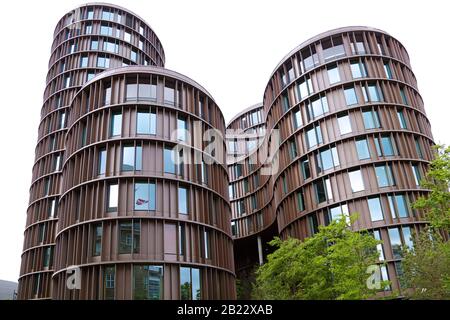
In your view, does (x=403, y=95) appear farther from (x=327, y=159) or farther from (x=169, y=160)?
(x=169, y=160)

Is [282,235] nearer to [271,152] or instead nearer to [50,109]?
[271,152]

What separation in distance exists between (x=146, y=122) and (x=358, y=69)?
70.0ft

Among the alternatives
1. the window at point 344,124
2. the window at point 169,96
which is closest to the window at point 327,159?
the window at point 344,124

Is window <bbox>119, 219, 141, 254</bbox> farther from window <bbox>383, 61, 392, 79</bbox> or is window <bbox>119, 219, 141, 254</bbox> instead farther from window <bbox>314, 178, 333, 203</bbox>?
window <bbox>383, 61, 392, 79</bbox>

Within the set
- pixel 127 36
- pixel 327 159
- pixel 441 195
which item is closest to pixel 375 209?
pixel 327 159

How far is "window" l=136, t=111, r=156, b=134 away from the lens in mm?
30219

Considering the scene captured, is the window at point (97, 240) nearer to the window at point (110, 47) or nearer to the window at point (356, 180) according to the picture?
the window at point (356, 180)

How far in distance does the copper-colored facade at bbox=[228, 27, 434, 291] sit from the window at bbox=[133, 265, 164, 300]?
16021 mm

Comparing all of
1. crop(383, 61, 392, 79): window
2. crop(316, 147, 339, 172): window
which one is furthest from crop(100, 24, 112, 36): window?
crop(383, 61, 392, 79): window

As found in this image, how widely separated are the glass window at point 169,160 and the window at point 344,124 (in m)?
16.2

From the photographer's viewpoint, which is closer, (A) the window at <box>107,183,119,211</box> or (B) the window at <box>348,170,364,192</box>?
(A) the window at <box>107,183,119,211</box>

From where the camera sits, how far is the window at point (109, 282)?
83.4ft
